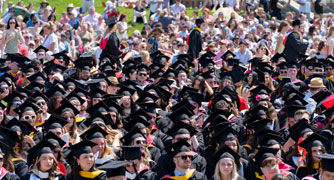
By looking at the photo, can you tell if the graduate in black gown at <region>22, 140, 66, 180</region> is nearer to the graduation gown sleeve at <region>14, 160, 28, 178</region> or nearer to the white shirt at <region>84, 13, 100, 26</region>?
the graduation gown sleeve at <region>14, 160, 28, 178</region>

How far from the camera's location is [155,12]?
79.4 ft

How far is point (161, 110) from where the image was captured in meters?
12.2

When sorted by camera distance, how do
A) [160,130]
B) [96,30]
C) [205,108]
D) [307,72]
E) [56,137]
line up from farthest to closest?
1. [96,30]
2. [307,72]
3. [205,108]
4. [160,130]
5. [56,137]

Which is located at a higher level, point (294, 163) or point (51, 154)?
point (51, 154)

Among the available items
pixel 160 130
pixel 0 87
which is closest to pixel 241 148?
pixel 160 130

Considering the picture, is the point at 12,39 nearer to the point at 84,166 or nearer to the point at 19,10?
the point at 19,10

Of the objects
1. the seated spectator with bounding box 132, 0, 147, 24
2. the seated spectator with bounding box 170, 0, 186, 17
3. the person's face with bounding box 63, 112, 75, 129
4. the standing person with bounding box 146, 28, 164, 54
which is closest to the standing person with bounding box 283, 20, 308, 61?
the standing person with bounding box 146, 28, 164, 54

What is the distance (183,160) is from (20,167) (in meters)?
2.22

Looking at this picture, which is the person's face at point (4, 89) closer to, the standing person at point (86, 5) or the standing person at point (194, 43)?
the standing person at point (194, 43)

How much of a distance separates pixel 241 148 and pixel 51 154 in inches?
109

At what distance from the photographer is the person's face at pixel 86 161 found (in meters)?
8.67

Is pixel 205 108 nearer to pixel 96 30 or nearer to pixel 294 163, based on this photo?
pixel 294 163

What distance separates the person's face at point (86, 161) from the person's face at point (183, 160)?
1.08 m

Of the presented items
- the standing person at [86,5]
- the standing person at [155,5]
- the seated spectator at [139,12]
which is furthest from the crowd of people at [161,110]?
the seated spectator at [139,12]
